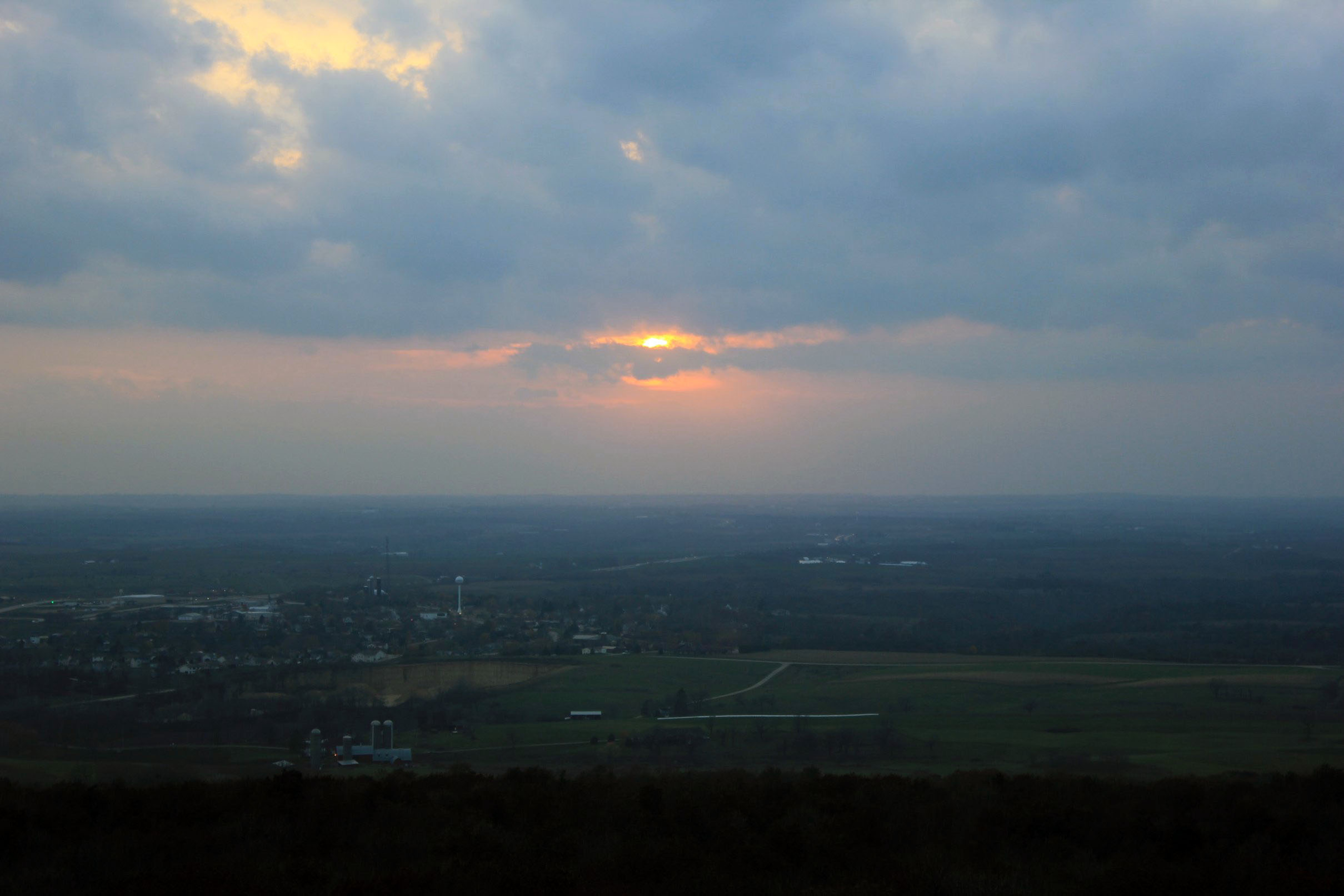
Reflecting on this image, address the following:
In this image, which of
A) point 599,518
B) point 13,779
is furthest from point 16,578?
point 599,518

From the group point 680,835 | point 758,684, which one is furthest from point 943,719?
point 680,835

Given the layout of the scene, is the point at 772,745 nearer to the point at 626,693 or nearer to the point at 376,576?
the point at 626,693

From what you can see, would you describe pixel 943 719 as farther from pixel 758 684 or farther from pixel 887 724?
pixel 758 684

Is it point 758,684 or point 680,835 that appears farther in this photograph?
point 758,684

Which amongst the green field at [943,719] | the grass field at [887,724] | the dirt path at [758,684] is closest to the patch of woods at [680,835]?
the grass field at [887,724]

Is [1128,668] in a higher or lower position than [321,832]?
lower

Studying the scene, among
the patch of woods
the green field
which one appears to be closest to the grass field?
the green field

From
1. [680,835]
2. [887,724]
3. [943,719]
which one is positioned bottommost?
[943,719]
